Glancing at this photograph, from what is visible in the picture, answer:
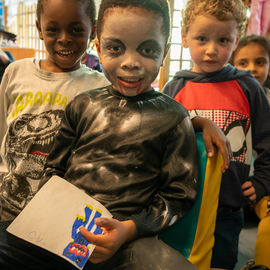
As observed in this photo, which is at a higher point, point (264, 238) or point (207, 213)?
point (207, 213)

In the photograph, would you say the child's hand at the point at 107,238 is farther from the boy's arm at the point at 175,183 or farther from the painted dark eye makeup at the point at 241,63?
the painted dark eye makeup at the point at 241,63

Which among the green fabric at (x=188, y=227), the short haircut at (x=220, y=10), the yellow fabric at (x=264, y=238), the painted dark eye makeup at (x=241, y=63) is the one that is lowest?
the yellow fabric at (x=264, y=238)

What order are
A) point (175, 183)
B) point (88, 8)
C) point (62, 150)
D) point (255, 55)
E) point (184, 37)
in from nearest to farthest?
point (175, 183)
point (62, 150)
point (88, 8)
point (184, 37)
point (255, 55)

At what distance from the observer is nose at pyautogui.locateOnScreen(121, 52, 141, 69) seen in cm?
89

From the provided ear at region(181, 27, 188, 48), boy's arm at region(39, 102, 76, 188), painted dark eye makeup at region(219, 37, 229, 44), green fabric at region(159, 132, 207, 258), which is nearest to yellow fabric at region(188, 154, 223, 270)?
green fabric at region(159, 132, 207, 258)

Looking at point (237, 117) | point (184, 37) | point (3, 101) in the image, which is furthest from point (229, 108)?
point (3, 101)

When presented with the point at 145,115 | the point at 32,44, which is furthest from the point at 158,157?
the point at 32,44

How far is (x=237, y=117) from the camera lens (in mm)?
1322

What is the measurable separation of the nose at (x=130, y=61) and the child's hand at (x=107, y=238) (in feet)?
1.42

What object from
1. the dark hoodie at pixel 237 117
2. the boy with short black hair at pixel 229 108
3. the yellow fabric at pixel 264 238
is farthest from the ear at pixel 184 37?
the yellow fabric at pixel 264 238

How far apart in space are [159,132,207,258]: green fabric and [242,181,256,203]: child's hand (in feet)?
1.62

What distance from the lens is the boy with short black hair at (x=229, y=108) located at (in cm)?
127

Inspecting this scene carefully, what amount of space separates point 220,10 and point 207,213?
802 millimetres

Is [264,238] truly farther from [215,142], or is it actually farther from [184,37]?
[184,37]
